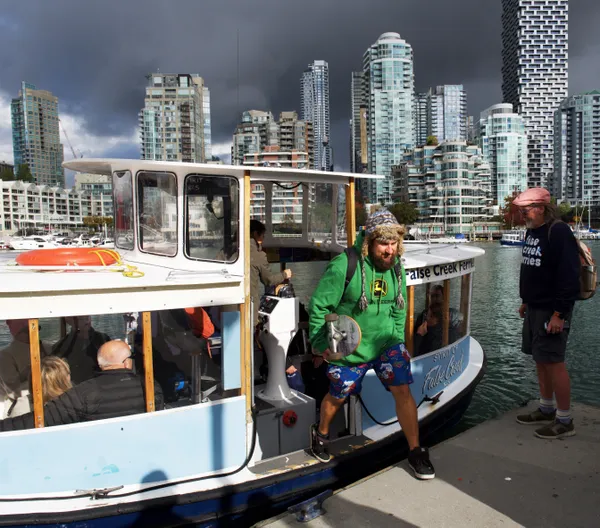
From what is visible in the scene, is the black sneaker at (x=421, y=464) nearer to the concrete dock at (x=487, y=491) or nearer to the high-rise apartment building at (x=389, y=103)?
the concrete dock at (x=487, y=491)

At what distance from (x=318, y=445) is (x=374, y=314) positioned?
1.32m

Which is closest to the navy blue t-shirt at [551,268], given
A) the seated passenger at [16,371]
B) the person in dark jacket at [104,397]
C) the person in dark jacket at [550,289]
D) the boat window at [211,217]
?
the person in dark jacket at [550,289]

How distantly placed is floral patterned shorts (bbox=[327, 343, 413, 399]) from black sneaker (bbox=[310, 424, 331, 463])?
1.89 ft

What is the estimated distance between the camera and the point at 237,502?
408 centimetres

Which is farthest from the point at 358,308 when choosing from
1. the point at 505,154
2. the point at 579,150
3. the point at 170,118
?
the point at 579,150

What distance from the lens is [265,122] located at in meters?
167

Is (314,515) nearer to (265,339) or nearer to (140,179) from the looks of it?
Result: (265,339)

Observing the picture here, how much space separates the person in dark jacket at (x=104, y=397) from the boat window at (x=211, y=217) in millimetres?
1044

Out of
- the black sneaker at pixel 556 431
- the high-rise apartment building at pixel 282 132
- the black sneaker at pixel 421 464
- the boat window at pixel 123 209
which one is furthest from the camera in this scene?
the high-rise apartment building at pixel 282 132

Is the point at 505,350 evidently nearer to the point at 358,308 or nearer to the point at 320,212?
the point at 320,212

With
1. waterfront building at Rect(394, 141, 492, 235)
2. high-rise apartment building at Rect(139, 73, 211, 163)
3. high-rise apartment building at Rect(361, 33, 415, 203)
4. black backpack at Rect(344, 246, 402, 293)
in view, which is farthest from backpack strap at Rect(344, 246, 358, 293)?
high-rise apartment building at Rect(361, 33, 415, 203)

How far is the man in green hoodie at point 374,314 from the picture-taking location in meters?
3.66

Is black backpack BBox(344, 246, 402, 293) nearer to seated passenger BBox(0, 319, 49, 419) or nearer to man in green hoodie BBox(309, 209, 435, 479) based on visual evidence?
man in green hoodie BBox(309, 209, 435, 479)

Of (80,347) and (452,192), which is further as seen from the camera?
(452,192)
